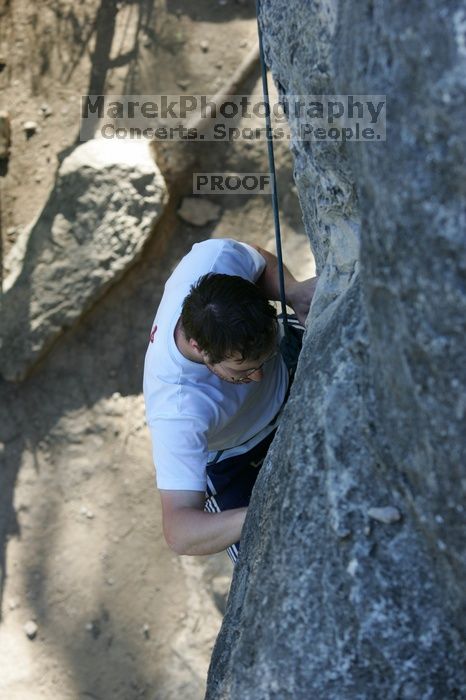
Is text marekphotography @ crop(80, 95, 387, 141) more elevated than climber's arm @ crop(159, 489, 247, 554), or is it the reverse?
text marekphotography @ crop(80, 95, 387, 141)

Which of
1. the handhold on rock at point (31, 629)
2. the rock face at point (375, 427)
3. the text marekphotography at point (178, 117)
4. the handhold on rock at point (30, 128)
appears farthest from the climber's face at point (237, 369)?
the handhold on rock at point (30, 128)

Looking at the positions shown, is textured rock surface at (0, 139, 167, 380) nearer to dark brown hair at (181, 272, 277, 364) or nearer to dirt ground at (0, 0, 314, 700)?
dirt ground at (0, 0, 314, 700)

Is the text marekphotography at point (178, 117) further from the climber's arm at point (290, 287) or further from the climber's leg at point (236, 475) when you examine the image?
the climber's leg at point (236, 475)

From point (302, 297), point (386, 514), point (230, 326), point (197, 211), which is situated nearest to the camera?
point (386, 514)

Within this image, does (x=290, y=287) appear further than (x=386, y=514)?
Yes

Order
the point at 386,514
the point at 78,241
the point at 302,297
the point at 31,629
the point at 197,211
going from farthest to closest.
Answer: the point at 197,211, the point at 78,241, the point at 31,629, the point at 302,297, the point at 386,514

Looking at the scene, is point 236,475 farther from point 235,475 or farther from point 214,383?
point 214,383

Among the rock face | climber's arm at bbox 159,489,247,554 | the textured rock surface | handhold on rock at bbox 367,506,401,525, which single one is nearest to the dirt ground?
the textured rock surface

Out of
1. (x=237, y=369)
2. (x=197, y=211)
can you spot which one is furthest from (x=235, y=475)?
(x=197, y=211)

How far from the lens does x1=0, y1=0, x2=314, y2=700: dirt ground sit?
146 inches

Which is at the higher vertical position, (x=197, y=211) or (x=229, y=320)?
(x=197, y=211)

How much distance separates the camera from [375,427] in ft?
4.59

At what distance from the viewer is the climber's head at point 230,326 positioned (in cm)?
192

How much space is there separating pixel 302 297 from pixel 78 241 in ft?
6.27
